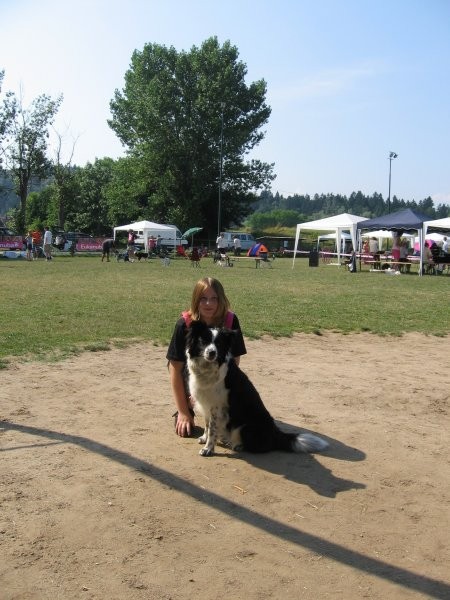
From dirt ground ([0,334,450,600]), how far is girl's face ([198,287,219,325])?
1044 mm

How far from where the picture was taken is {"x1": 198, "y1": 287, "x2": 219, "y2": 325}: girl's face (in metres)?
5.00

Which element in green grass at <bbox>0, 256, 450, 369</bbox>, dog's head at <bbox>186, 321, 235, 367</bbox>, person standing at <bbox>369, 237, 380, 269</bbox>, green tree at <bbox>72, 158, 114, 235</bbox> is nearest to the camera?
dog's head at <bbox>186, 321, 235, 367</bbox>

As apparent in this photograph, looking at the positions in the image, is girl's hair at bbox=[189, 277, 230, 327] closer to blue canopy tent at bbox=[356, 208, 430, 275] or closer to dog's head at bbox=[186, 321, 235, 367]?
dog's head at bbox=[186, 321, 235, 367]

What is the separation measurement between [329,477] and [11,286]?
15683 millimetres

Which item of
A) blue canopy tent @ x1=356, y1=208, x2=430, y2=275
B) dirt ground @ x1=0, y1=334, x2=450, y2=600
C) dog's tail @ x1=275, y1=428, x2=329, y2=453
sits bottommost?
dirt ground @ x1=0, y1=334, x2=450, y2=600

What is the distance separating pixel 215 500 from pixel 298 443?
3.64ft

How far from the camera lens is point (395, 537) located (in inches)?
137

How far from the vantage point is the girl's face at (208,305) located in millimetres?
5000

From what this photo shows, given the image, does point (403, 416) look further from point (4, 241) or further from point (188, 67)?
point (188, 67)

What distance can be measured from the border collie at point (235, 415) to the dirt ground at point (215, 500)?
0.13 metres

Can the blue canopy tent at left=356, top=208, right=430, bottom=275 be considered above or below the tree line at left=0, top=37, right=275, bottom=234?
below

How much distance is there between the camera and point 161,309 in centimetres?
1334

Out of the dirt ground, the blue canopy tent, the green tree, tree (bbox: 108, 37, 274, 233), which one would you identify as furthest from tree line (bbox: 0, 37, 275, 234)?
the dirt ground

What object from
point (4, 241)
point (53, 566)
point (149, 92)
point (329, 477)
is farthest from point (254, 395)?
point (149, 92)
